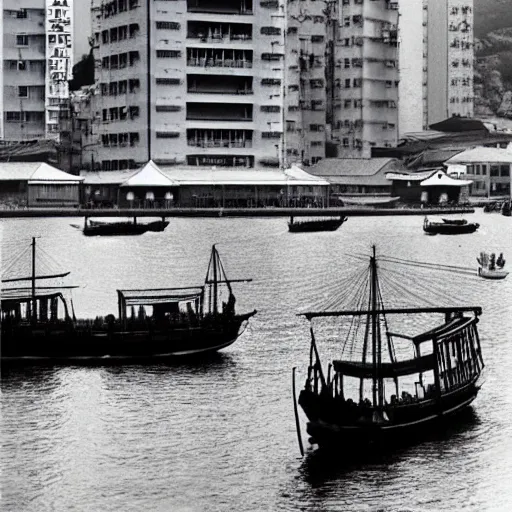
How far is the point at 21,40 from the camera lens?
128ft

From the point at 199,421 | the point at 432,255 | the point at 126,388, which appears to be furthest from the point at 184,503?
the point at 432,255

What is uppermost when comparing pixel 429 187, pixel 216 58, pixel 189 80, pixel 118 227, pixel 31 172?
pixel 216 58

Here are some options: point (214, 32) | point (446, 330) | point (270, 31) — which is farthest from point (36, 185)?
point (446, 330)

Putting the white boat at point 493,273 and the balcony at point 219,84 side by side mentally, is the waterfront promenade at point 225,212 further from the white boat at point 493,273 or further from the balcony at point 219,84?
the white boat at point 493,273

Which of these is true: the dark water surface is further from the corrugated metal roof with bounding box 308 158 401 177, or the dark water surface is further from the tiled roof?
the corrugated metal roof with bounding box 308 158 401 177

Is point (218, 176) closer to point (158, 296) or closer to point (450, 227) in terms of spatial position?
point (450, 227)

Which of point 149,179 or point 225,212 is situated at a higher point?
point 149,179

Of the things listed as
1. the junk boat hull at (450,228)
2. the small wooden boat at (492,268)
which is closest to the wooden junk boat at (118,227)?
the junk boat hull at (450,228)

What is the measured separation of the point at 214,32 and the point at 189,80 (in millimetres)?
2504

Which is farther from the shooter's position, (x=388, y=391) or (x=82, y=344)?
(x=82, y=344)

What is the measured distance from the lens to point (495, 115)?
57094mm

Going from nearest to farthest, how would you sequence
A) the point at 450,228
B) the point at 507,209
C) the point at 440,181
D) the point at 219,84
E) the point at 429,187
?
1. the point at 450,228
2. the point at 507,209
3. the point at 219,84
4. the point at 440,181
5. the point at 429,187

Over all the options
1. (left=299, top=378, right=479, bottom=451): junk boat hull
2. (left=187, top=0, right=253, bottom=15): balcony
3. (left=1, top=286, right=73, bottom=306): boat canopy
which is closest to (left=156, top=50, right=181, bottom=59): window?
(left=187, top=0, right=253, bottom=15): balcony

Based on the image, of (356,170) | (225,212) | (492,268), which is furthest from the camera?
(356,170)
